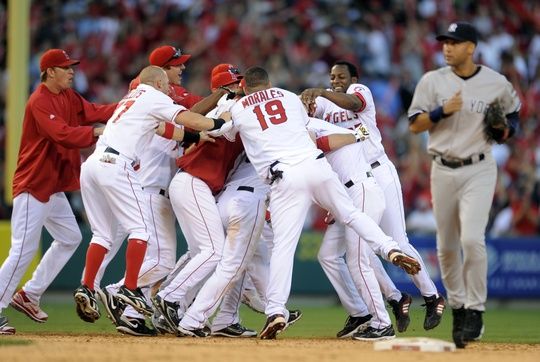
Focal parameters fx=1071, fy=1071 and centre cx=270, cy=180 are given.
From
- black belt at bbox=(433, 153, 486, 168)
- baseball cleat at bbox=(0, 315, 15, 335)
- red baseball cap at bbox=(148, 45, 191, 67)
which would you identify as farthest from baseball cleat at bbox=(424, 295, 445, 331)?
baseball cleat at bbox=(0, 315, 15, 335)

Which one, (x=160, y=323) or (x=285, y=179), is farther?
(x=160, y=323)

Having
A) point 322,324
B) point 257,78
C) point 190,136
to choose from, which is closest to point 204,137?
point 190,136

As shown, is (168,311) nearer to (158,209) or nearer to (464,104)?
(158,209)

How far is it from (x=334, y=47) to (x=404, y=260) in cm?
1049

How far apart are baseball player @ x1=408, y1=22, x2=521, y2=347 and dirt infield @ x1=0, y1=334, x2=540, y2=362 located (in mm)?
572

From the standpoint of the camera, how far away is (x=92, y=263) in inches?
370

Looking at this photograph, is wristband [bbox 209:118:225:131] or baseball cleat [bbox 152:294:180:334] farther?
baseball cleat [bbox 152:294:180:334]

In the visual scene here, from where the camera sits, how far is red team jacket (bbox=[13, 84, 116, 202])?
962 cm

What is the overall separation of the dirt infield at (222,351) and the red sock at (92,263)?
0.50m

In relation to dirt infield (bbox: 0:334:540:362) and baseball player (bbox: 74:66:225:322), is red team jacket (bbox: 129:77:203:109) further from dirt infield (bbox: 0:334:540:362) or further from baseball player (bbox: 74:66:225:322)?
dirt infield (bbox: 0:334:540:362)

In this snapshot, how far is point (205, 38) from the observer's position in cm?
1841

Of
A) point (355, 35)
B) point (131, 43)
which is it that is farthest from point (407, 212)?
point (131, 43)

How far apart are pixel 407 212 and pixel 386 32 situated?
12.0ft

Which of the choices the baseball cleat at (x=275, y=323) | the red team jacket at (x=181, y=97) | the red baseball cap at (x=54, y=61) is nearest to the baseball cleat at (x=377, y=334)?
the baseball cleat at (x=275, y=323)
